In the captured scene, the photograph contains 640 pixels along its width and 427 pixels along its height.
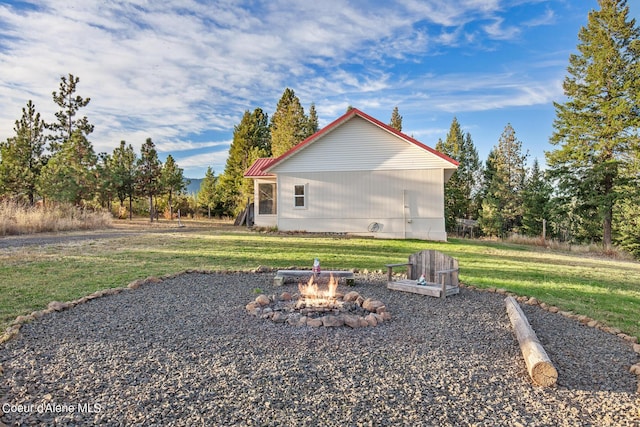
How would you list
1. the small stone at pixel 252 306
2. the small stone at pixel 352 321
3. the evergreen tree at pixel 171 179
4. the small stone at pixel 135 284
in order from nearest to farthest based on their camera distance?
the small stone at pixel 352 321 → the small stone at pixel 252 306 → the small stone at pixel 135 284 → the evergreen tree at pixel 171 179

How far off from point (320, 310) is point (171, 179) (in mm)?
24770

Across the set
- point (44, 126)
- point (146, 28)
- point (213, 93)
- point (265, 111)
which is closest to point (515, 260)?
point (146, 28)

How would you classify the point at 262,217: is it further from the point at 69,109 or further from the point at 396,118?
the point at 396,118

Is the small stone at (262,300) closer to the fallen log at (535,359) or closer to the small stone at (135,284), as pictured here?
the small stone at (135,284)

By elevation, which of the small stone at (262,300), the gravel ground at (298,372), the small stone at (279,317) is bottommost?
the gravel ground at (298,372)

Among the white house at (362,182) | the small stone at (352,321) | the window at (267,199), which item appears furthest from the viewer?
the window at (267,199)

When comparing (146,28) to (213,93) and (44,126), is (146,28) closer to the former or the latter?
(213,93)

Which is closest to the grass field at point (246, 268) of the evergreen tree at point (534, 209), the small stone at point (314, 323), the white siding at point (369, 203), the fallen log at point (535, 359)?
the fallen log at point (535, 359)

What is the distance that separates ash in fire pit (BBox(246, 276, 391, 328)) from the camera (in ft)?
14.7

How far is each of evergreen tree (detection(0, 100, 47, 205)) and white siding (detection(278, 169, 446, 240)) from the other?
50.4 ft

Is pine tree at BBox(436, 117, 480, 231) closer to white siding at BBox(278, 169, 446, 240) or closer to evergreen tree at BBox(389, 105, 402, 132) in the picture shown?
evergreen tree at BBox(389, 105, 402, 132)

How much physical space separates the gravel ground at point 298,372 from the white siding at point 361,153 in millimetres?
11875

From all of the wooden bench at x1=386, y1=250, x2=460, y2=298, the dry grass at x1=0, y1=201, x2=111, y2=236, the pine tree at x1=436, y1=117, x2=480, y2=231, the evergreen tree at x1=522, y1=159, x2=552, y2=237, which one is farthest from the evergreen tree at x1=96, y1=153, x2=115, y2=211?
the evergreen tree at x1=522, y1=159, x2=552, y2=237

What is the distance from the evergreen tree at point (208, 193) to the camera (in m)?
32.6
